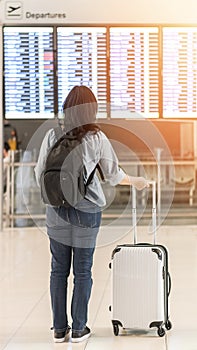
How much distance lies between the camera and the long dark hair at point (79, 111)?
3789mm

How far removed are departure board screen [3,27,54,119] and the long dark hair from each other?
19.1 feet

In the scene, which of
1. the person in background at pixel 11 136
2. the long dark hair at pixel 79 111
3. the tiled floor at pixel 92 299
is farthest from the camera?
the person in background at pixel 11 136

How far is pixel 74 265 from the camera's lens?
12.7ft

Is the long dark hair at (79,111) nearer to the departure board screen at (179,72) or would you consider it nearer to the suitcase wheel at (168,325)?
the suitcase wheel at (168,325)

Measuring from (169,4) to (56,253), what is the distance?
20.3 ft

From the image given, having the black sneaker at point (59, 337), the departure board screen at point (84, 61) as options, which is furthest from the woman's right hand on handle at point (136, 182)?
the departure board screen at point (84, 61)

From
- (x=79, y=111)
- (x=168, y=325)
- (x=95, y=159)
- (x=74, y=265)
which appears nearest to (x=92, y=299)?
(x=168, y=325)

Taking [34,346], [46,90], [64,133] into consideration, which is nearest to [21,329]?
[34,346]

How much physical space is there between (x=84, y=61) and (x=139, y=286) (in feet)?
19.6

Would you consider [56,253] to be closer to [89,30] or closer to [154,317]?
[154,317]

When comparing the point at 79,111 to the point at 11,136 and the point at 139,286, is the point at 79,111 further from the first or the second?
the point at 11,136

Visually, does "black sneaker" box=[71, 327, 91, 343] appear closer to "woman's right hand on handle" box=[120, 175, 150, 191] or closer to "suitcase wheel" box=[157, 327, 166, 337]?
"suitcase wheel" box=[157, 327, 166, 337]

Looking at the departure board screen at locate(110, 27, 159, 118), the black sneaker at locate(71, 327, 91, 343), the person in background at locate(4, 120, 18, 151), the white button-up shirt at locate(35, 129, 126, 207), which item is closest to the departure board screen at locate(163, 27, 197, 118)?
the departure board screen at locate(110, 27, 159, 118)

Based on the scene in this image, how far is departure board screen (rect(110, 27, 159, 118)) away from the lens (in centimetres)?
955
